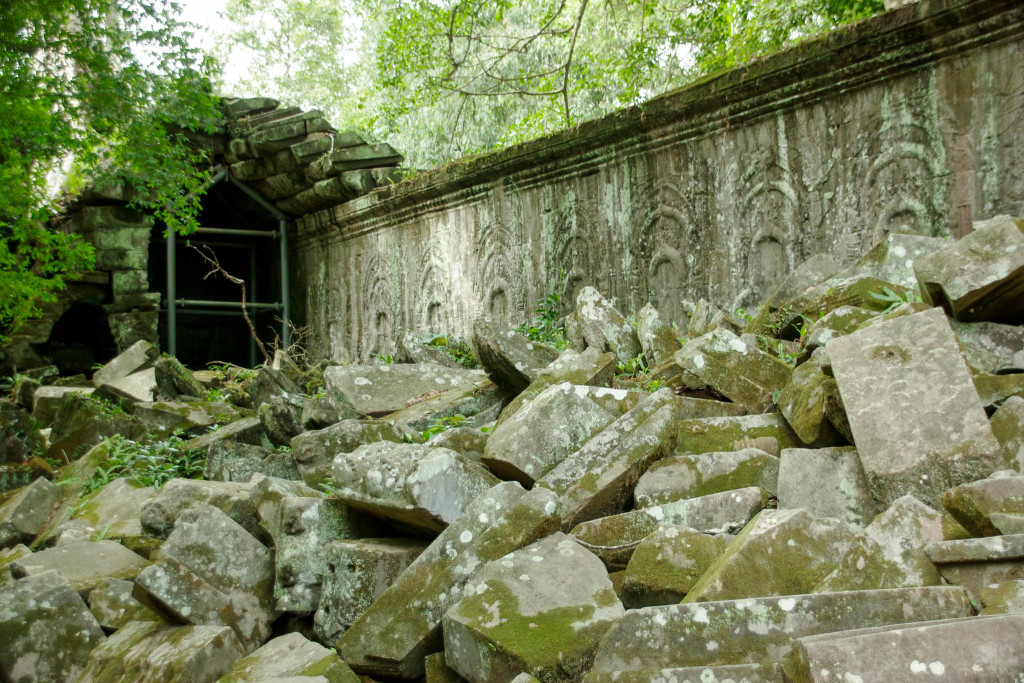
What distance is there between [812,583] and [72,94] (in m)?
5.36

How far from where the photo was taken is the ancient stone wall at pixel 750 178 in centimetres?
413

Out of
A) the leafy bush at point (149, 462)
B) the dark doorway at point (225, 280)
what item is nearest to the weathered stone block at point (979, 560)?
the leafy bush at point (149, 462)

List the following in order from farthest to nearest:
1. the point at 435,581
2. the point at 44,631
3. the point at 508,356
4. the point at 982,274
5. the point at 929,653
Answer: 1. the point at 508,356
2. the point at 982,274
3. the point at 44,631
4. the point at 435,581
5. the point at 929,653

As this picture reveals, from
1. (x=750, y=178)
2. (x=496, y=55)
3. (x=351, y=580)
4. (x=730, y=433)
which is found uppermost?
(x=496, y=55)

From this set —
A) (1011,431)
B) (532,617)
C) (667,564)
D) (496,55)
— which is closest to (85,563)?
(532,617)

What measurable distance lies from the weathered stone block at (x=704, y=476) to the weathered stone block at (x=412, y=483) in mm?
528

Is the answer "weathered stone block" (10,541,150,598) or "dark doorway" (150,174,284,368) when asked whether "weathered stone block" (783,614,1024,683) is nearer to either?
"weathered stone block" (10,541,150,598)

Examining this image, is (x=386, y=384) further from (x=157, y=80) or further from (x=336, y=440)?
(x=157, y=80)

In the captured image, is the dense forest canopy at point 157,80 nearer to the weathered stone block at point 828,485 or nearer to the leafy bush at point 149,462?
the leafy bush at point 149,462

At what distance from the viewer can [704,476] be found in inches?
97.2

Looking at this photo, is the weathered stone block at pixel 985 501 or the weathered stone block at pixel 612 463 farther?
the weathered stone block at pixel 612 463

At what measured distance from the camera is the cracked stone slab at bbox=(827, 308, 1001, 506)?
6.64ft

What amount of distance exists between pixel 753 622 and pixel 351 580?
1283mm

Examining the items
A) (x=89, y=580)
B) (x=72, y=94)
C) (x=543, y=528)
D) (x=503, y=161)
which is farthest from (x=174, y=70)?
(x=543, y=528)
